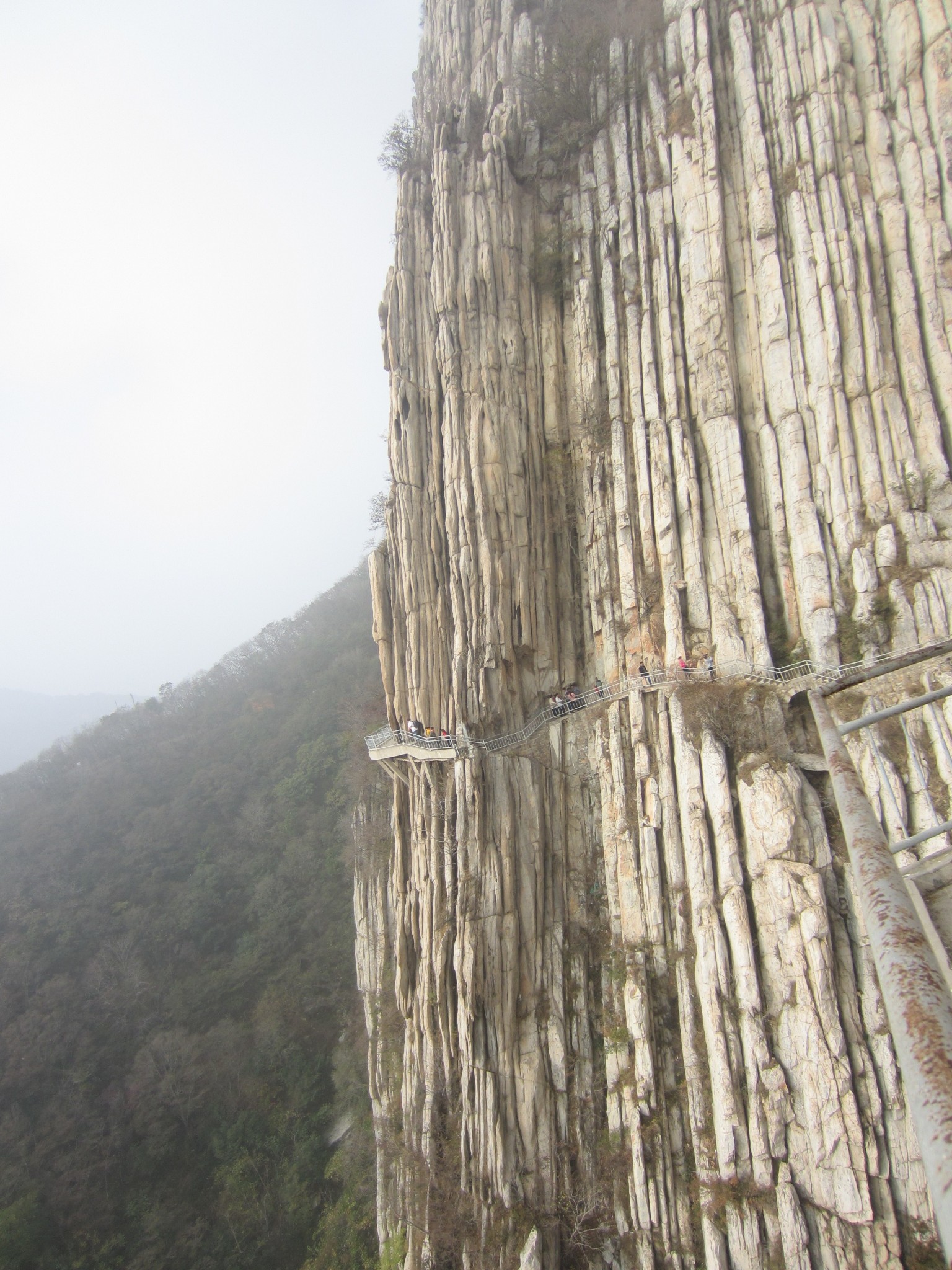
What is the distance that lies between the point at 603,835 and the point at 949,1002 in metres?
14.3

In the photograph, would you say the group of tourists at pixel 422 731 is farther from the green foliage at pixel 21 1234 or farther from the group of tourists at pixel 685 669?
the green foliage at pixel 21 1234

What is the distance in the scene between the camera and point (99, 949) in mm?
29172

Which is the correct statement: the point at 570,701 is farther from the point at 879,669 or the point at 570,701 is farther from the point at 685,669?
the point at 879,669

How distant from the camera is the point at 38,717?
12300 cm

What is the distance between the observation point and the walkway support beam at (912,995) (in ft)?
5.91

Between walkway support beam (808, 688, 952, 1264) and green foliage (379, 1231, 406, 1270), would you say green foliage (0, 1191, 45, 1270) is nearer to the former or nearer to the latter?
green foliage (379, 1231, 406, 1270)

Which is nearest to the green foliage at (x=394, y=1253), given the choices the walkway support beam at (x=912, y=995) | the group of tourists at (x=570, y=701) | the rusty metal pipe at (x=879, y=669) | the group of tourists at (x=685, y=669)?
the group of tourists at (x=570, y=701)

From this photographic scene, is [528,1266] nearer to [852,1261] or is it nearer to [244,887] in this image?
[852,1261]

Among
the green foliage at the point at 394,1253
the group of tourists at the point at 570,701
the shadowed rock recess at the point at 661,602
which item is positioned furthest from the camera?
the group of tourists at the point at 570,701

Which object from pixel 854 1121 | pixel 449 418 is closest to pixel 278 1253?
pixel 854 1121

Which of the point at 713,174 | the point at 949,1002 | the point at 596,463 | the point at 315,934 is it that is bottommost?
the point at 315,934

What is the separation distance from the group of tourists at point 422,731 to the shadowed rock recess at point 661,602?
40cm

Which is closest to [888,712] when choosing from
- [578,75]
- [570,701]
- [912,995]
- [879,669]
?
[879,669]

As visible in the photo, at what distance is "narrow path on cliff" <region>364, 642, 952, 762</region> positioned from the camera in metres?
13.9
